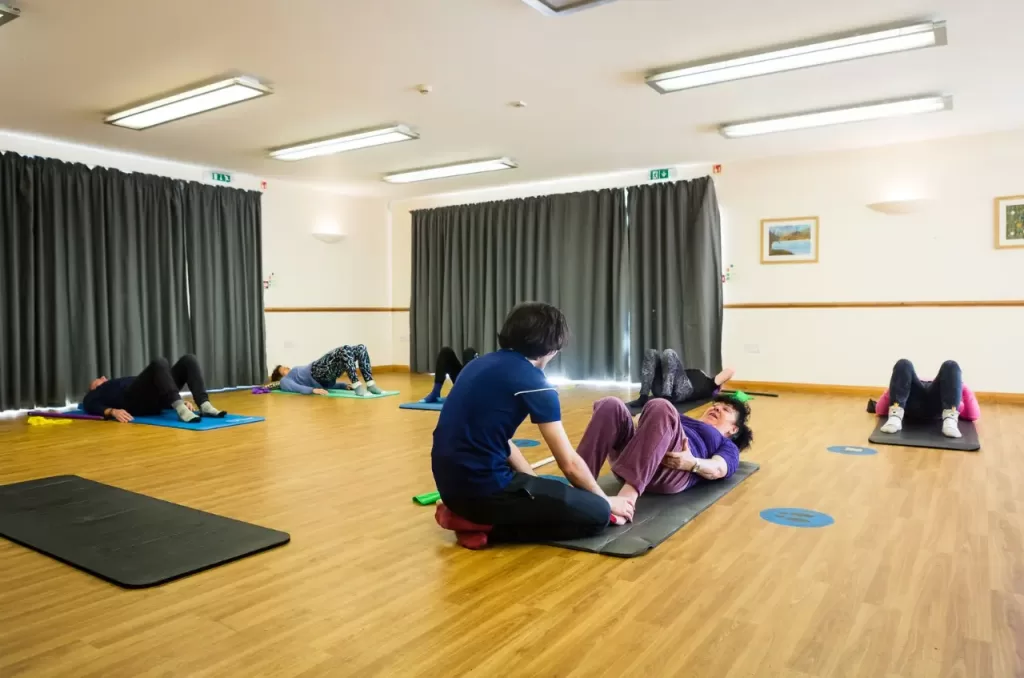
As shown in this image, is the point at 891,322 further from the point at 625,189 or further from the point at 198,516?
the point at 198,516

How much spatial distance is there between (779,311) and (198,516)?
600 cm

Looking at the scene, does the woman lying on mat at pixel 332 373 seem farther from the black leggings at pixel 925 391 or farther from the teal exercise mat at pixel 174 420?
the black leggings at pixel 925 391

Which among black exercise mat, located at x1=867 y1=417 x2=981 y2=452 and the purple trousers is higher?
the purple trousers

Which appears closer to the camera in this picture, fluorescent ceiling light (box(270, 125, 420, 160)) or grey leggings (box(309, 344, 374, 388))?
fluorescent ceiling light (box(270, 125, 420, 160))

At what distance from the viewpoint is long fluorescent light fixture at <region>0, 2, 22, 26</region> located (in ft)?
11.1

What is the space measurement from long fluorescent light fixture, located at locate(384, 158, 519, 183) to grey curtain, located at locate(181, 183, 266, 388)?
1650 mm

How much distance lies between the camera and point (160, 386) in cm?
518

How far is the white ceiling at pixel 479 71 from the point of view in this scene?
358cm

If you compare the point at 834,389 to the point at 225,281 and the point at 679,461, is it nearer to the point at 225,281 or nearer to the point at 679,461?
the point at 679,461

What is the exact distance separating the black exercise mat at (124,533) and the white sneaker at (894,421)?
151 inches

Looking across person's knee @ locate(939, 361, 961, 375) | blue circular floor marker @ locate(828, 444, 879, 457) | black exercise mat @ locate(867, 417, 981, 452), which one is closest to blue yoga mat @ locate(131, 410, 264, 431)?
blue circular floor marker @ locate(828, 444, 879, 457)

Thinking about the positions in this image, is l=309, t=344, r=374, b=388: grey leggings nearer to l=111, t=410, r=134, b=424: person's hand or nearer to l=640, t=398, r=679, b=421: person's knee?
l=111, t=410, r=134, b=424: person's hand

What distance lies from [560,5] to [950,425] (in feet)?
11.4

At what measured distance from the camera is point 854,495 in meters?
3.14
